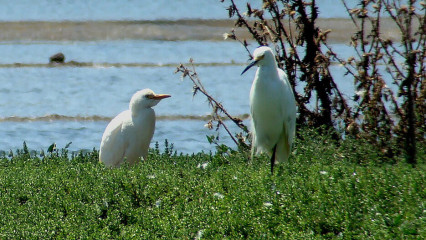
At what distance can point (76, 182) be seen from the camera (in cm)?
631

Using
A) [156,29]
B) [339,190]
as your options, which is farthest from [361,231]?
[156,29]

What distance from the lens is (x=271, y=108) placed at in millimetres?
6758

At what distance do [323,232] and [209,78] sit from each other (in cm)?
765

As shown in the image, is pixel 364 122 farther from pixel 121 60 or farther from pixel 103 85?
pixel 121 60

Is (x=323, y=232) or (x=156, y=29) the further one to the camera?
(x=156, y=29)

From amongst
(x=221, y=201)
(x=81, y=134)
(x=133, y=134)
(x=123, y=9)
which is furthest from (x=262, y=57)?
(x=123, y=9)

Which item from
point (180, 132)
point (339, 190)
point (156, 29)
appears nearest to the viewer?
point (339, 190)

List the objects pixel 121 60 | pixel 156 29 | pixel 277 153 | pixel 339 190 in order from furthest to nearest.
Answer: pixel 156 29 → pixel 121 60 → pixel 277 153 → pixel 339 190

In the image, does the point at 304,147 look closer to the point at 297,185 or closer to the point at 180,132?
the point at 297,185

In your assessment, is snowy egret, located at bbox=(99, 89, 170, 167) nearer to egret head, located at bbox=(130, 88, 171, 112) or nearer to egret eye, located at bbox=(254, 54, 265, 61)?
egret head, located at bbox=(130, 88, 171, 112)

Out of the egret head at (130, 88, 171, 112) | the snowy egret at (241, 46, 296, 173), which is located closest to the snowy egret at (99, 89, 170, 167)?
the egret head at (130, 88, 171, 112)

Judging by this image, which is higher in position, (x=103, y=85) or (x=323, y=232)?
(x=323, y=232)

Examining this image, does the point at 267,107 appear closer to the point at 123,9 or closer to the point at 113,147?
the point at 113,147

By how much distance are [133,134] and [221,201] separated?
2.45 m
